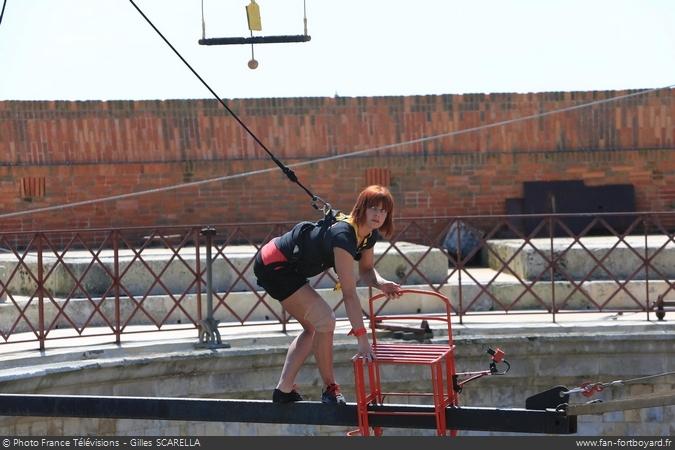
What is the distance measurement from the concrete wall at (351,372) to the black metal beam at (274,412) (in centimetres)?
241

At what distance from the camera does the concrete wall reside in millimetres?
10281

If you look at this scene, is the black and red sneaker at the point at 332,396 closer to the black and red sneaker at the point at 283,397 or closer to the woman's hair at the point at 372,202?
the black and red sneaker at the point at 283,397

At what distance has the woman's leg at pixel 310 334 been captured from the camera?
23.9ft

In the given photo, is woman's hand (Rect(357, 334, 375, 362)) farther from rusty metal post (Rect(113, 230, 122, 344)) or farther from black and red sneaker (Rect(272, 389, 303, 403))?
rusty metal post (Rect(113, 230, 122, 344))

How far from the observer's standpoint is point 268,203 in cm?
1577

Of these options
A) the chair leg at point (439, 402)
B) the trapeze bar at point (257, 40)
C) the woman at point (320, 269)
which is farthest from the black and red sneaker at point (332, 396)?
the trapeze bar at point (257, 40)

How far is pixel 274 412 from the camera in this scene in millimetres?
7238

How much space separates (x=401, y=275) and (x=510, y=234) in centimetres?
368

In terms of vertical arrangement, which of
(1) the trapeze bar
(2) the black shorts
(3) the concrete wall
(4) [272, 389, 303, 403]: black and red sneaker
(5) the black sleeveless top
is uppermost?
(1) the trapeze bar

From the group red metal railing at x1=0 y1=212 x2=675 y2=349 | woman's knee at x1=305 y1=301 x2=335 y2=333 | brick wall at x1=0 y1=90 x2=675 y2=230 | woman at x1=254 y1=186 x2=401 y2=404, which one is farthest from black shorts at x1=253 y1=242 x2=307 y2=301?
brick wall at x1=0 y1=90 x2=675 y2=230

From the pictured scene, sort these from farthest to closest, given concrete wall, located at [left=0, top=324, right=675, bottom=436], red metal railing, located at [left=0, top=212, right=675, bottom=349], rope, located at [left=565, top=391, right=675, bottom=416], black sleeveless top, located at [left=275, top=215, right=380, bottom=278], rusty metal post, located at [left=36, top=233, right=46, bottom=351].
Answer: red metal railing, located at [left=0, top=212, right=675, bottom=349]
rusty metal post, located at [left=36, top=233, right=46, bottom=351]
concrete wall, located at [left=0, top=324, right=675, bottom=436]
black sleeveless top, located at [left=275, top=215, right=380, bottom=278]
rope, located at [left=565, top=391, right=675, bottom=416]

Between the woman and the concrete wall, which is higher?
the woman

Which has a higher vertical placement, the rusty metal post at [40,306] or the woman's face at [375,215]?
the woman's face at [375,215]

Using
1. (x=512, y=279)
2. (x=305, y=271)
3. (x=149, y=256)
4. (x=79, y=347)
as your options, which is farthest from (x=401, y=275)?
(x=305, y=271)
